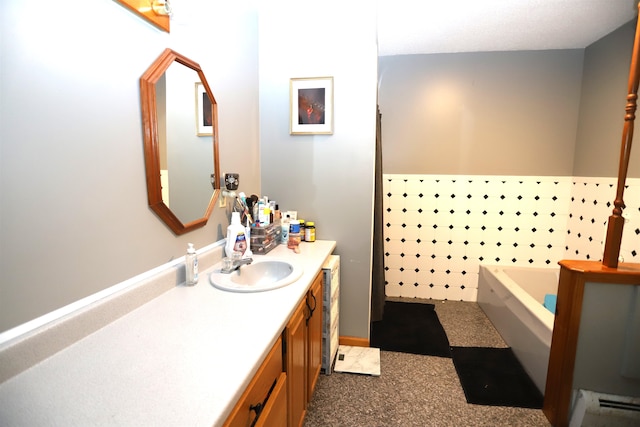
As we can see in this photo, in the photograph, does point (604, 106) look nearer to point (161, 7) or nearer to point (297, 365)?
point (297, 365)

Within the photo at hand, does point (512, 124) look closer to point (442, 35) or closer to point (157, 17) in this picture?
point (442, 35)

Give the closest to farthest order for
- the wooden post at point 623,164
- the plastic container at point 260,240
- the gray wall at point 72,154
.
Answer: the gray wall at point 72,154
the wooden post at point 623,164
the plastic container at point 260,240

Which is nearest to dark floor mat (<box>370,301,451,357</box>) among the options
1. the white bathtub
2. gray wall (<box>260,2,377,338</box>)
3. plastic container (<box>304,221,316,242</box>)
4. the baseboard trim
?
the baseboard trim

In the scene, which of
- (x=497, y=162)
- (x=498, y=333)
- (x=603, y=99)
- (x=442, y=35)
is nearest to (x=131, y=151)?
(x=442, y=35)

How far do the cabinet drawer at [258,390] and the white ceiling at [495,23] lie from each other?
222 cm

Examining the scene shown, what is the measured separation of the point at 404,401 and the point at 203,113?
1.86m

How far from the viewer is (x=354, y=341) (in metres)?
2.26

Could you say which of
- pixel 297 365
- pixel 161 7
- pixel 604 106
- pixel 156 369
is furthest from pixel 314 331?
pixel 604 106

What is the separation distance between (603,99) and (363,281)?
2.37m

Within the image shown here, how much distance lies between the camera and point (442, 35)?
2539 millimetres

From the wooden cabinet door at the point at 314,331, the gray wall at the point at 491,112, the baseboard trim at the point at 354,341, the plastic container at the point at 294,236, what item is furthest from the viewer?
the gray wall at the point at 491,112

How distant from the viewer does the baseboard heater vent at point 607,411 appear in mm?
1479

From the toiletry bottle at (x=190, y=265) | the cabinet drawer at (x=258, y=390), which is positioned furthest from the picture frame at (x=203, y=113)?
the cabinet drawer at (x=258, y=390)

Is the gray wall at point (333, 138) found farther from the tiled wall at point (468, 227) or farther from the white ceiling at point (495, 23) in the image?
the tiled wall at point (468, 227)
